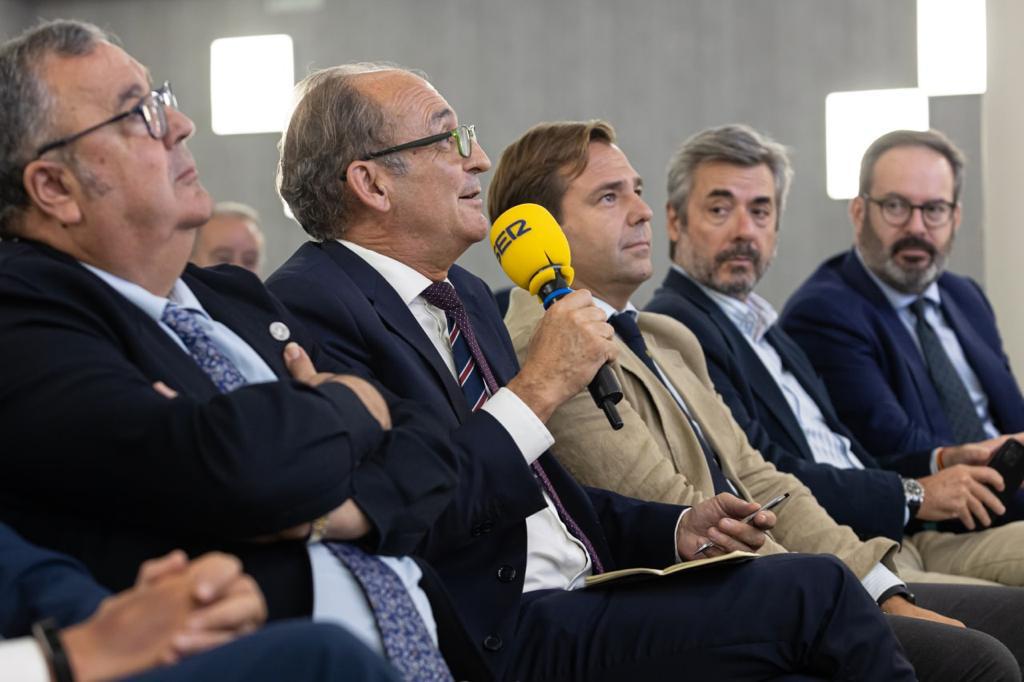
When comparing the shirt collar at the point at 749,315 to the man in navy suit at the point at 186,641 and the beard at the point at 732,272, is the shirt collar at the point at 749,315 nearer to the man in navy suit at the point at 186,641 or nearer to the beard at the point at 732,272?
the beard at the point at 732,272

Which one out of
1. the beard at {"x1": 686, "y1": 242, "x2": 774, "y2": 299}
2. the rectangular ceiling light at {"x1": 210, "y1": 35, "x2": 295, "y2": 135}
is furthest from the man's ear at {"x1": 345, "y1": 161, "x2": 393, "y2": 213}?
the rectangular ceiling light at {"x1": 210, "y1": 35, "x2": 295, "y2": 135}

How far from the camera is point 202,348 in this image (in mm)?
1672

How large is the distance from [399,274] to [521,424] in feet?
1.39

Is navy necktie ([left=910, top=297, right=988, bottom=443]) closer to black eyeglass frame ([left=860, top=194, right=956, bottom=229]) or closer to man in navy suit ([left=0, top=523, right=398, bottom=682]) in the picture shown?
black eyeglass frame ([left=860, top=194, right=956, bottom=229])

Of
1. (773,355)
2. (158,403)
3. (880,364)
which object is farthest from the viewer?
(880,364)

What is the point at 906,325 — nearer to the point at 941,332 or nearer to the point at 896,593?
the point at 941,332

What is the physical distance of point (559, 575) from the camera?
2143 mm

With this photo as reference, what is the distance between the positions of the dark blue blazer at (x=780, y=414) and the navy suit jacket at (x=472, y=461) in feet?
2.72

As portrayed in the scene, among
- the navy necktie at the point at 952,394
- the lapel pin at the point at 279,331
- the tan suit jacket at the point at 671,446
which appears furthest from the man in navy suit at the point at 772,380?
the lapel pin at the point at 279,331

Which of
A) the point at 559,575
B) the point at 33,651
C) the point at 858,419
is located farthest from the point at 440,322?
the point at 858,419

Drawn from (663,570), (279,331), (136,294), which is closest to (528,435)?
(663,570)

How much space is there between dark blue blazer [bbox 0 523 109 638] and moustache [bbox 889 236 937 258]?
3.03m

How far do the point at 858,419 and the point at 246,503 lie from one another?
2.50 metres

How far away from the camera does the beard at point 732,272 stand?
11.6 feet
